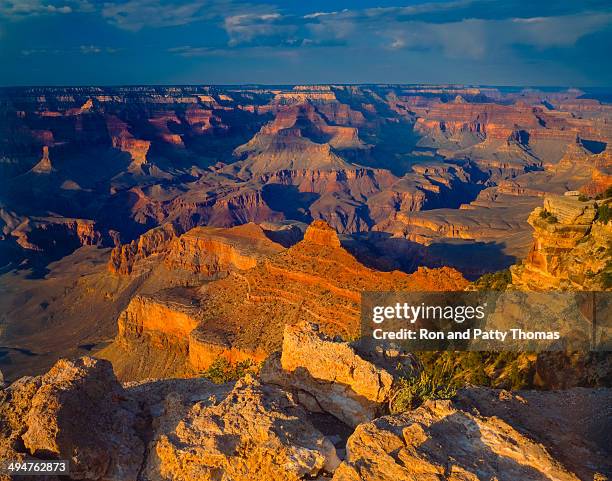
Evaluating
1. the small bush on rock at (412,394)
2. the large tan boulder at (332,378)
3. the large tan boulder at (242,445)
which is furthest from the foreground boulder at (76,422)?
the small bush on rock at (412,394)

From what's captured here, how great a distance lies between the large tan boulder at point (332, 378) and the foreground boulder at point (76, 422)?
457 centimetres

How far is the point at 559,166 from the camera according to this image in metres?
170

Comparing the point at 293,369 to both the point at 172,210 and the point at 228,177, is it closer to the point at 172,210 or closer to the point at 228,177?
the point at 172,210

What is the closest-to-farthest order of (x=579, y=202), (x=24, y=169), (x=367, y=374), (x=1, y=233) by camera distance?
1. (x=367, y=374)
2. (x=579, y=202)
3. (x=1, y=233)
4. (x=24, y=169)

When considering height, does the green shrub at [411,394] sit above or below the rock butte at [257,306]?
above

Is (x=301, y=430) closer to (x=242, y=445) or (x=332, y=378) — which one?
(x=242, y=445)

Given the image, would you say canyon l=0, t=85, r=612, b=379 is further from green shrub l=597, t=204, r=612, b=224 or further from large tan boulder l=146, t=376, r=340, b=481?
large tan boulder l=146, t=376, r=340, b=481

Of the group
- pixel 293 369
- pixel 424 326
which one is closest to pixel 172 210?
pixel 424 326

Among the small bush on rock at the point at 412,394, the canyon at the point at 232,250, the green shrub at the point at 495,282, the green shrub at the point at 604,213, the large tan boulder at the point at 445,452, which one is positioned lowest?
the canyon at the point at 232,250

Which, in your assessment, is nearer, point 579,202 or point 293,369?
point 293,369

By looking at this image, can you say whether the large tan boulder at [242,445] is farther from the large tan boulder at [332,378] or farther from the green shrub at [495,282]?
the green shrub at [495,282]

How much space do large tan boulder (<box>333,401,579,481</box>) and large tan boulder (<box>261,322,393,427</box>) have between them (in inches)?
75.8

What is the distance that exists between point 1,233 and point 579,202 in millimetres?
126741

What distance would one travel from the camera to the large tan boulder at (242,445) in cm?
1133
